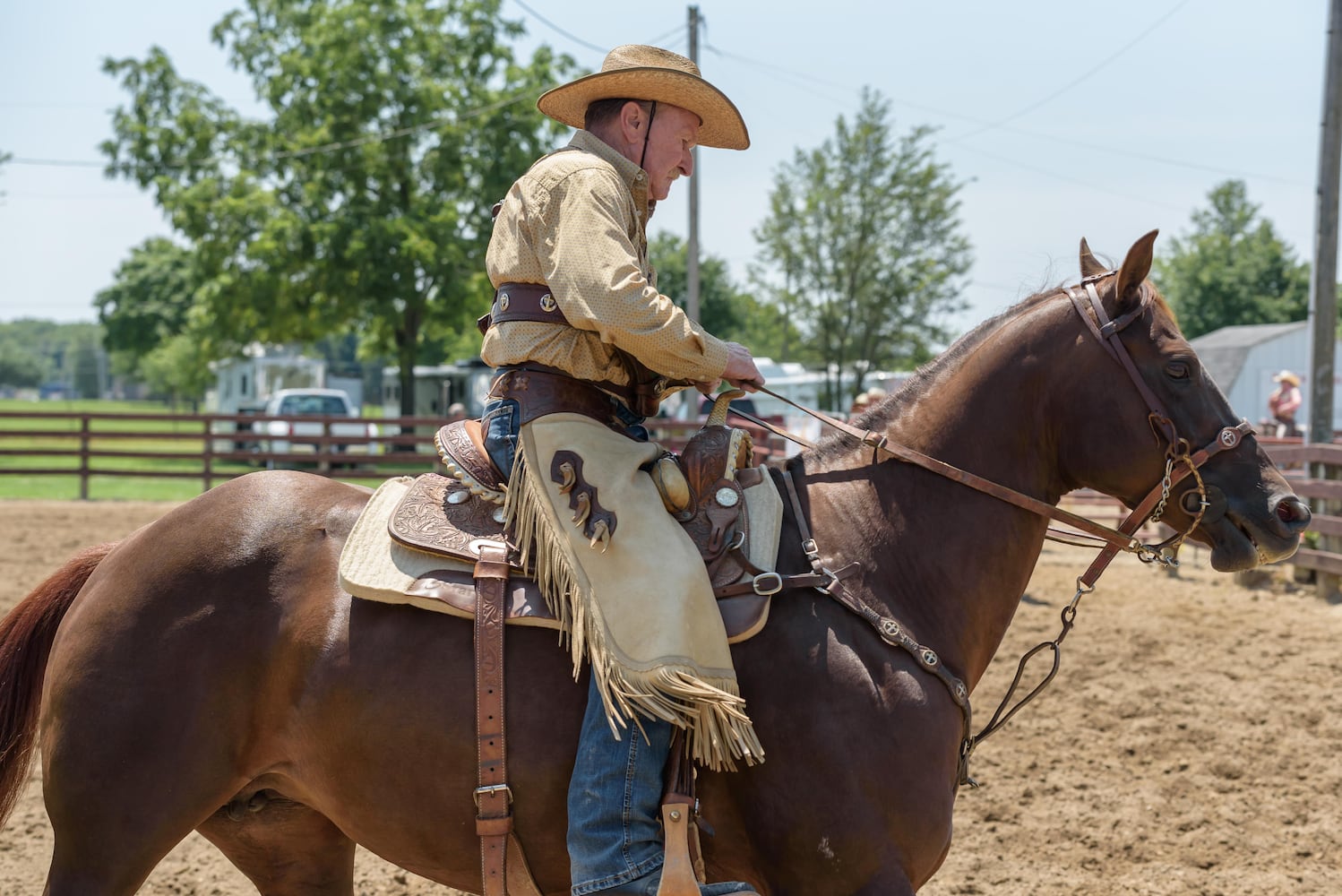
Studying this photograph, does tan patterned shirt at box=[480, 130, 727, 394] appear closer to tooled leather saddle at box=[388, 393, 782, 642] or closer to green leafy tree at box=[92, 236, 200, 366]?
tooled leather saddle at box=[388, 393, 782, 642]

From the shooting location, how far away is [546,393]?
2709 mm

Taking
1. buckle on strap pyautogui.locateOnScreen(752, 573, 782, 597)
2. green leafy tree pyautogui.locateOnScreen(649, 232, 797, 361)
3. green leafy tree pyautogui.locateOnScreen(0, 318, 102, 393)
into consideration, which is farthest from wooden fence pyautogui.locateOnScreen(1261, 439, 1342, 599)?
green leafy tree pyautogui.locateOnScreen(0, 318, 102, 393)

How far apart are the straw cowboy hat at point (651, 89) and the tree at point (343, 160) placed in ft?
68.4

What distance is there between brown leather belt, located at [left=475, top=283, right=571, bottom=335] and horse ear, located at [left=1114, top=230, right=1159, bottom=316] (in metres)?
1.38

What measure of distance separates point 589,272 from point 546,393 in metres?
0.37

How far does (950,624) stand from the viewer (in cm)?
274

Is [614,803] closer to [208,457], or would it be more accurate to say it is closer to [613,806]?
[613,806]

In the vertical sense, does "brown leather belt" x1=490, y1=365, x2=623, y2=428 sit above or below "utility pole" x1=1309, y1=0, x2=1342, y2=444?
→ below

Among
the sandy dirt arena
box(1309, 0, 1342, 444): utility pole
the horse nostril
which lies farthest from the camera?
box(1309, 0, 1342, 444): utility pole

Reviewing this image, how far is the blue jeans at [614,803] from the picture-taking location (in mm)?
2459

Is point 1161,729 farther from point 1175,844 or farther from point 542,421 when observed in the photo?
point 542,421

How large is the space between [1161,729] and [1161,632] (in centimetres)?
240

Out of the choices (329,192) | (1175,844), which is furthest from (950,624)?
(329,192)

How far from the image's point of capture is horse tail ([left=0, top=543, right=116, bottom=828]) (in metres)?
3.04
